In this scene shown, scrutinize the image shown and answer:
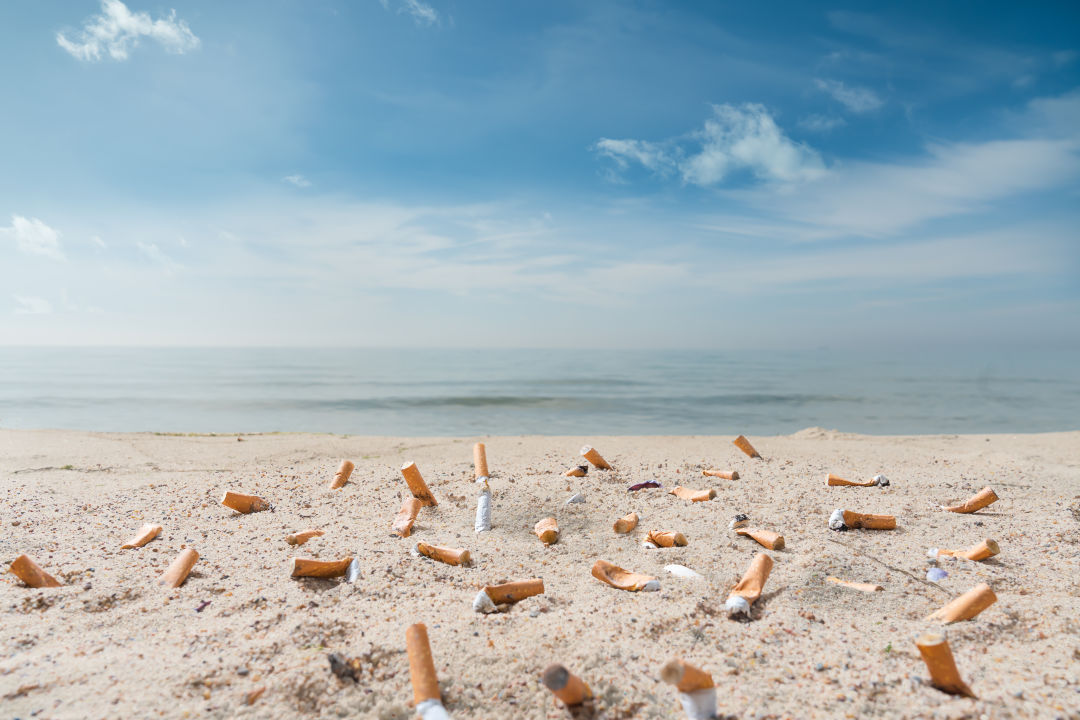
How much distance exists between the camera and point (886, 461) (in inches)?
270

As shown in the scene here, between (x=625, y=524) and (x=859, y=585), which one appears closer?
(x=859, y=585)

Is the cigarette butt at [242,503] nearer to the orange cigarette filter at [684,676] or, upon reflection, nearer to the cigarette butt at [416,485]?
the cigarette butt at [416,485]

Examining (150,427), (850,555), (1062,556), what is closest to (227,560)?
(850,555)

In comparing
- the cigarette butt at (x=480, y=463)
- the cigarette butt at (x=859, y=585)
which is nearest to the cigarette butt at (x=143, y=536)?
the cigarette butt at (x=480, y=463)

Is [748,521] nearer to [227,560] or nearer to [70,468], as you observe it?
[227,560]

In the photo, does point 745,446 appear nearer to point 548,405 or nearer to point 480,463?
point 480,463

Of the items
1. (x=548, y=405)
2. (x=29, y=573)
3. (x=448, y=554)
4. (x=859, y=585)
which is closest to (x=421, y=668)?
(x=448, y=554)

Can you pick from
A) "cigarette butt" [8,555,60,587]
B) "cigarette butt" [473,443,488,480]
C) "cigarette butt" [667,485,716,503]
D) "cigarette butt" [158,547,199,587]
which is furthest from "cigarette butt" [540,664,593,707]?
"cigarette butt" [473,443,488,480]

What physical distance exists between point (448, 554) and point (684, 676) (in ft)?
6.26

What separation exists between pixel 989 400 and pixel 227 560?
82.2ft

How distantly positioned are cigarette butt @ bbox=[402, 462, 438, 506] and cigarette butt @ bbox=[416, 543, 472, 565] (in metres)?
1.05

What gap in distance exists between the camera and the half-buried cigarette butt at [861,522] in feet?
13.4

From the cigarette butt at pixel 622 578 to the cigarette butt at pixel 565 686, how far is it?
961mm

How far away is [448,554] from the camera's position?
352cm
